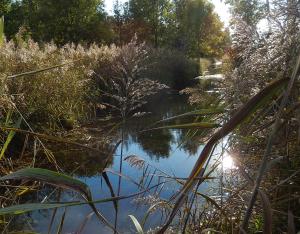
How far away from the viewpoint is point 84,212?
146 inches

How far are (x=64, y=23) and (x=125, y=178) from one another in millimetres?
23319

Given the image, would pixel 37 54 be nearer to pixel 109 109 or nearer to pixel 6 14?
pixel 109 109

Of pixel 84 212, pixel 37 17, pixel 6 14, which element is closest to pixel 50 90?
pixel 84 212

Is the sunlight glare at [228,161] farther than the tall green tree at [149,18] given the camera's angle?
No

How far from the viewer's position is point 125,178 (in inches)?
98.0

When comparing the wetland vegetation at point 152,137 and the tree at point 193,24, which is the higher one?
the tree at point 193,24

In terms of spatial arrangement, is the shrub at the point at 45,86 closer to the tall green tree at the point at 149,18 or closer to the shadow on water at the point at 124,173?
the shadow on water at the point at 124,173

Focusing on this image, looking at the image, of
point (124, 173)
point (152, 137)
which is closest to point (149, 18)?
point (152, 137)

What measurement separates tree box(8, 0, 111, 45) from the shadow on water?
16689 mm

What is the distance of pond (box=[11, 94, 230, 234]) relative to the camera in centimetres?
195

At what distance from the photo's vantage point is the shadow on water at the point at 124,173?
2990 mm

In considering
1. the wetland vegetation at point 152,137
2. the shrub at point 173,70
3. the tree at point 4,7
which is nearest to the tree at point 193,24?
the tree at point 4,7

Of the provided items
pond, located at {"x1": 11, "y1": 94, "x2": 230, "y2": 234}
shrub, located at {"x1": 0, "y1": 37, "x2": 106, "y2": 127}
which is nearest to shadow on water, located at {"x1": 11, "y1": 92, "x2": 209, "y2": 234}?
pond, located at {"x1": 11, "y1": 94, "x2": 230, "y2": 234}

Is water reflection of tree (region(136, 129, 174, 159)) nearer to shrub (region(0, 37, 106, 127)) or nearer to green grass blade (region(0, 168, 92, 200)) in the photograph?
shrub (region(0, 37, 106, 127))
